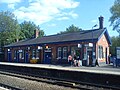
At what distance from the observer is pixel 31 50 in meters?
48.9

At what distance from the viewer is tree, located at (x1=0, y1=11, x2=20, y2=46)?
6918cm

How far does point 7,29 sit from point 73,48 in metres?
34.6

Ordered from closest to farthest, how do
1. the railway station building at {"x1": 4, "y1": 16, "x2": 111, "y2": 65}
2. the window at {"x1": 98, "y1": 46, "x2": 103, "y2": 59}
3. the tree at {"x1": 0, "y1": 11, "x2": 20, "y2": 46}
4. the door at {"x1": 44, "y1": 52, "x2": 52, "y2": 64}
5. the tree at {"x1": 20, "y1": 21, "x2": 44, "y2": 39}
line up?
the railway station building at {"x1": 4, "y1": 16, "x2": 111, "y2": 65}
the window at {"x1": 98, "y1": 46, "x2": 103, "y2": 59}
the door at {"x1": 44, "y1": 52, "x2": 52, "y2": 64}
the tree at {"x1": 0, "y1": 11, "x2": 20, "y2": 46}
the tree at {"x1": 20, "y1": 21, "x2": 44, "y2": 39}

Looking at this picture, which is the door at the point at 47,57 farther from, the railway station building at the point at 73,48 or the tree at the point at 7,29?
the tree at the point at 7,29

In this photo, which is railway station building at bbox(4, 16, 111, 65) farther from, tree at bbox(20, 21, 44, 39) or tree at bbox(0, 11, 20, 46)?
tree at bbox(20, 21, 44, 39)

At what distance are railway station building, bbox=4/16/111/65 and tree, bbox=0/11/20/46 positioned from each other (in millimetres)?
19094

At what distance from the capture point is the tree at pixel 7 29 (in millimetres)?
69181

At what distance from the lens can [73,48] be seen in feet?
129

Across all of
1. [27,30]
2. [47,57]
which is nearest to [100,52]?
[47,57]

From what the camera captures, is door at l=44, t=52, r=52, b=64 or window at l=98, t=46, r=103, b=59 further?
door at l=44, t=52, r=52, b=64

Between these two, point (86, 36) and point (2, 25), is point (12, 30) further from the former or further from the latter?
point (86, 36)

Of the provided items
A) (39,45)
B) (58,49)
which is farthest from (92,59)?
(39,45)

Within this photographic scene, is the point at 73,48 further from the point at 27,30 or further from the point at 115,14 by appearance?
the point at 27,30

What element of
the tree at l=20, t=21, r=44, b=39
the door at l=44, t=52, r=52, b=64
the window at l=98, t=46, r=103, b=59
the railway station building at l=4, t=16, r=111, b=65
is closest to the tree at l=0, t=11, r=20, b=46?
the tree at l=20, t=21, r=44, b=39
